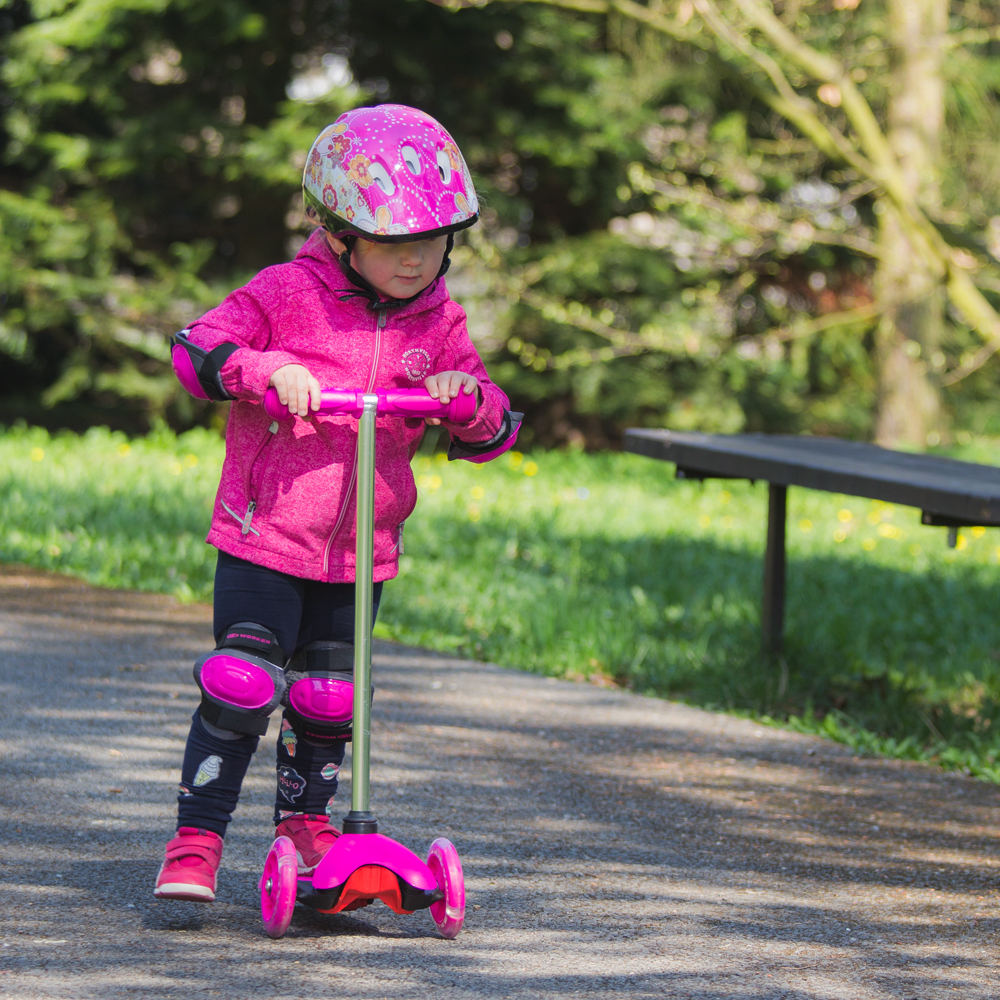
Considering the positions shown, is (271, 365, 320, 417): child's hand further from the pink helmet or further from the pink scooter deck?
the pink scooter deck

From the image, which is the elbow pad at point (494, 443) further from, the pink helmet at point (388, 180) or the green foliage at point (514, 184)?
the green foliage at point (514, 184)

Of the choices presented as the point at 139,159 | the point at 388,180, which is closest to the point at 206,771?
the point at 388,180

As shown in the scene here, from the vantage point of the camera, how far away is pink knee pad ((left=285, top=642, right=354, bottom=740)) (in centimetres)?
264

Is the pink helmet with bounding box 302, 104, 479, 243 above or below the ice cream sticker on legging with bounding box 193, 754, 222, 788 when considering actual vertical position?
above

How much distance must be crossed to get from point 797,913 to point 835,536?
17.4 feet

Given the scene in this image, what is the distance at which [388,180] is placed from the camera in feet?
8.05

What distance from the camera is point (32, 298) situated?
10.3 metres

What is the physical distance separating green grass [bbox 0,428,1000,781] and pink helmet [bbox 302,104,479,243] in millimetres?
2442

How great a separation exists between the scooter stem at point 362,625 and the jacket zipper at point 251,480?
0.79ft

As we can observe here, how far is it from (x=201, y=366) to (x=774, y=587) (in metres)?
2.91

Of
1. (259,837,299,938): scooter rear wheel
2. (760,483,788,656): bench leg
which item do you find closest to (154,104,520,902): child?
(259,837,299,938): scooter rear wheel

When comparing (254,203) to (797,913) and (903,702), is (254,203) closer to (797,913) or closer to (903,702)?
(903,702)

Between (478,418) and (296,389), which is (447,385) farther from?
(296,389)

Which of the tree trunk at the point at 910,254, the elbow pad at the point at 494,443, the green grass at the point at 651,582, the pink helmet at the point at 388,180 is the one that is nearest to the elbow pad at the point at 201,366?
the pink helmet at the point at 388,180
